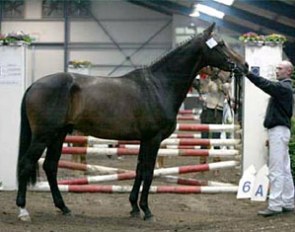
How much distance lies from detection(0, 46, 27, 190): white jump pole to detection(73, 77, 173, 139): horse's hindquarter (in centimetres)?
217

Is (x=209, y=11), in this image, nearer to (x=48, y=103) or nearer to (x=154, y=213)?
(x=154, y=213)

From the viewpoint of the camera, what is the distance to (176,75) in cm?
688

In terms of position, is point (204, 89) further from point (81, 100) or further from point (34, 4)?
point (34, 4)

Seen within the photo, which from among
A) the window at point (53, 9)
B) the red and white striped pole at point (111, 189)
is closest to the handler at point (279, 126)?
the red and white striped pole at point (111, 189)

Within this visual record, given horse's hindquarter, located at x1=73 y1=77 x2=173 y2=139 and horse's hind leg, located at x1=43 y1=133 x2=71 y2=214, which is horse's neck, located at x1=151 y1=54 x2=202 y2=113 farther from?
horse's hind leg, located at x1=43 y1=133 x2=71 y2=214

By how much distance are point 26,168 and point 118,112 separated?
3.65 feet

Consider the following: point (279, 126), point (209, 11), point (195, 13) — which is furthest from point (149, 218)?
point (195, 13)

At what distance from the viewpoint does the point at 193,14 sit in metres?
30.6

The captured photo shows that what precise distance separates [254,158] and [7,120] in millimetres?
3387

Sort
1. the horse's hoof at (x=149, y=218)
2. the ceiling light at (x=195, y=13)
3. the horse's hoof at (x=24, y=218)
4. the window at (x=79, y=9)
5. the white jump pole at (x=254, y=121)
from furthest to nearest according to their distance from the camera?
the window at (x=79, y=9) → the ceiling light at (x=195, y=13) → the white jump pole at (x=254, y=121) → the horse's hoof at (x=149, y=218) → the horse's hoof at (x=24, y=218)

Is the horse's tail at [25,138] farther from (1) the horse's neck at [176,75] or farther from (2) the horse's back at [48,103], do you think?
(1) the horse's neck at [176,75]

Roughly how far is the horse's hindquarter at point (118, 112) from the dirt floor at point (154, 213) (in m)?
0.97

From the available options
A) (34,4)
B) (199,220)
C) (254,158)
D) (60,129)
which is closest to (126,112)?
(60,129)

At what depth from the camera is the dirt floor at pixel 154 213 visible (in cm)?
615
